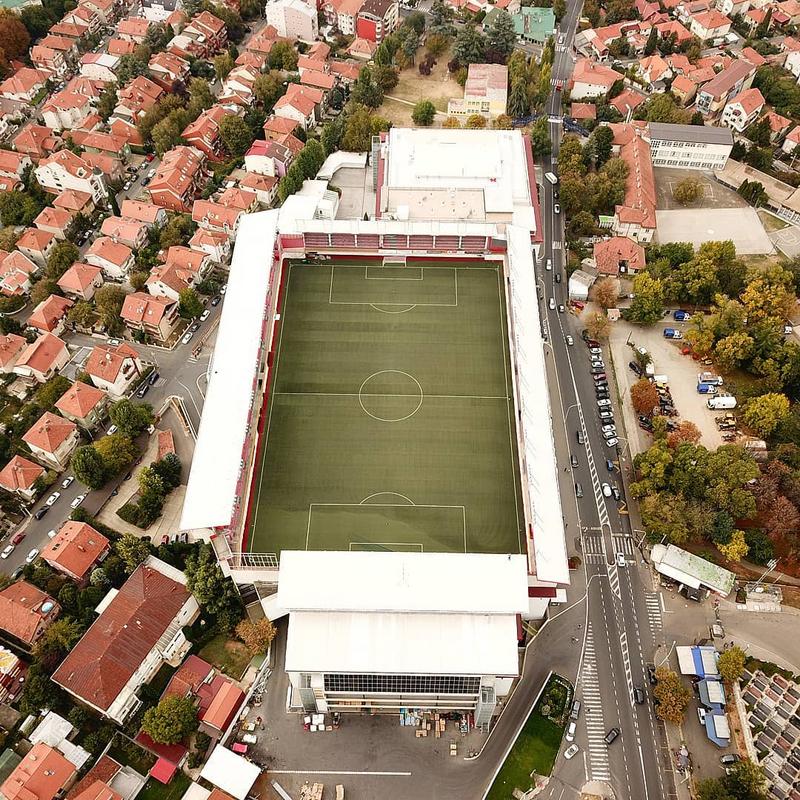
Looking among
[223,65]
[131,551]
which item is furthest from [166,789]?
[223,65]

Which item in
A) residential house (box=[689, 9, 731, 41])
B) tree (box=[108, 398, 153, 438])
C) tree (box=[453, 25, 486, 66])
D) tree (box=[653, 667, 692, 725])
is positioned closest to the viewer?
tree (box=[653, 667, 692, 725])

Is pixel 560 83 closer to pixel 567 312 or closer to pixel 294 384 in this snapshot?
pixel 567 312

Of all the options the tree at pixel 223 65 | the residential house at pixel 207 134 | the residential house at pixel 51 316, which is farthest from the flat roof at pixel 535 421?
the tree at pixel 223 65

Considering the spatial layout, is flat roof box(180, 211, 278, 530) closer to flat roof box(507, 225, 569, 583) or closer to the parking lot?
flat roof box(507, 225, 569, 583)

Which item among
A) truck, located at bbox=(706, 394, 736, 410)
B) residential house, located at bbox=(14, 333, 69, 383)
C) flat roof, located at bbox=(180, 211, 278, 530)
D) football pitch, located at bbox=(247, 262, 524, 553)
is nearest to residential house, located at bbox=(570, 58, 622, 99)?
football pitch, located at bbox=(247, 262, 524, 553)

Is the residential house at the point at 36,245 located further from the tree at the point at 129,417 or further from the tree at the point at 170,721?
the tree at the point at 170,721

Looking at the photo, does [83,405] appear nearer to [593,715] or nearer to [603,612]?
[603,612]
